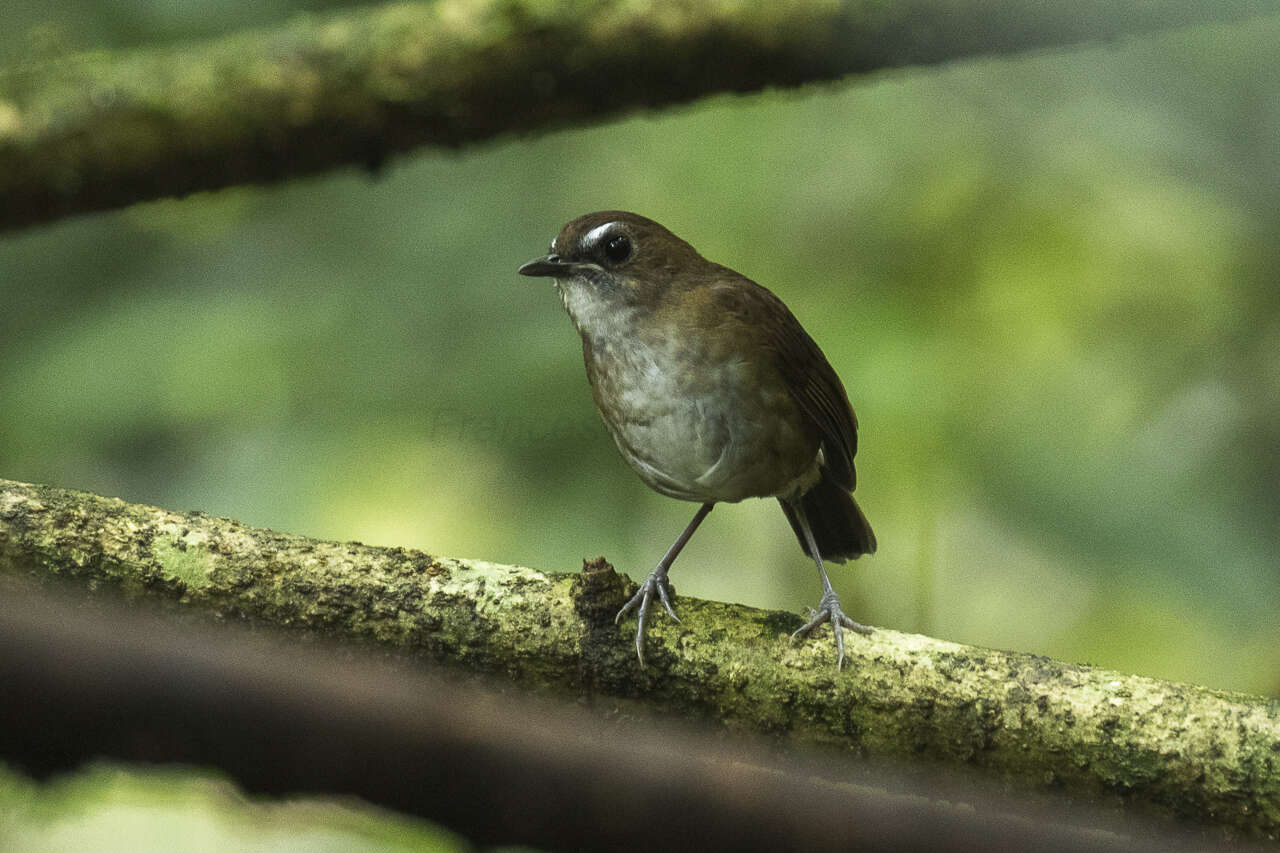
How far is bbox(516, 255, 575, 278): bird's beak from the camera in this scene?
8.31 ft

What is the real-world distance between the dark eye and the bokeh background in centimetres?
68

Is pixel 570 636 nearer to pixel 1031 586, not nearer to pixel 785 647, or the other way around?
pixel 785 647

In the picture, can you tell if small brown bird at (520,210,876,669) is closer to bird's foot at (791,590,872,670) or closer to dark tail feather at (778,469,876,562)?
bird's foot at (791,590,872,670)

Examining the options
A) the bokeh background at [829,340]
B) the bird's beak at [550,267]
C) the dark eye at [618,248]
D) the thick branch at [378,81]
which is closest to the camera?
the bird's beak at [550,267]

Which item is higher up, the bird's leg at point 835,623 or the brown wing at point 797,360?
the brown wing at point 797,360

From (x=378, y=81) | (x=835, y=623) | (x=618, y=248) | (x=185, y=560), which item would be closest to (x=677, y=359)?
(x=618, y=248)

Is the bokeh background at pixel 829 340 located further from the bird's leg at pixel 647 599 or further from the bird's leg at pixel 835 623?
the bird's leg at pixel 835 623

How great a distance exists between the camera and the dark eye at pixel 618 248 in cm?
264

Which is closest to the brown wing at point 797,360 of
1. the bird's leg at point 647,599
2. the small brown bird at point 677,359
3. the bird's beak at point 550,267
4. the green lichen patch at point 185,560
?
the small brown bird at point 677,359

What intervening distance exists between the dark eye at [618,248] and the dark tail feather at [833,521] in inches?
36.3

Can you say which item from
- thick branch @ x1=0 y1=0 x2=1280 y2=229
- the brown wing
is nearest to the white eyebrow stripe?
the brown wing

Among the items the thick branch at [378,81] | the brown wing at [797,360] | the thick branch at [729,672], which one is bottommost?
the thick branch at [729,672]

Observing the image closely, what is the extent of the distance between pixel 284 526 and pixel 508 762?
8.67 ft

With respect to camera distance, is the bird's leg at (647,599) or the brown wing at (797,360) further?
the brown wing at (797,360)
